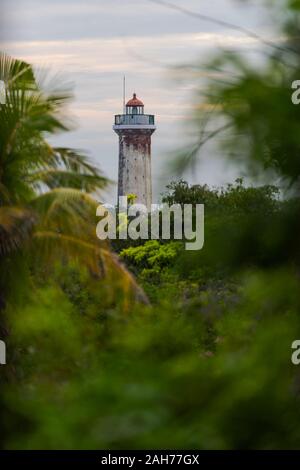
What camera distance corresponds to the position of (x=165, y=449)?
309 cm

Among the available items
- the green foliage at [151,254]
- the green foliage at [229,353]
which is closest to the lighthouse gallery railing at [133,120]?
the green foliage at [151,254]

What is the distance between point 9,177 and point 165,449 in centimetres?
795

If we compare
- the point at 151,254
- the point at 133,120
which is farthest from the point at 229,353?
the point at 133,120

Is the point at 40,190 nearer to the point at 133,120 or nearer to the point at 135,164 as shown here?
the point at 135,164

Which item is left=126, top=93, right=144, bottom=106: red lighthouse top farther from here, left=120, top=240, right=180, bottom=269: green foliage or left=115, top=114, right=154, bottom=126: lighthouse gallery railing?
left=120, top=240, right=180, bottom=269: green foliage

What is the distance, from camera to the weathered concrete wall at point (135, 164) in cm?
5500

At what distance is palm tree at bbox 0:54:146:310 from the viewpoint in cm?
1028

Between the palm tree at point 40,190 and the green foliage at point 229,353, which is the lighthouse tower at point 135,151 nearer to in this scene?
the palm tree at point 40,190

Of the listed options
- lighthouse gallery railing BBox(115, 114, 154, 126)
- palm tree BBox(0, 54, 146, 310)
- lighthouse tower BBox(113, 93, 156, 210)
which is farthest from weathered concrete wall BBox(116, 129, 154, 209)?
palm tree BBox(0, 54, 146, 310)

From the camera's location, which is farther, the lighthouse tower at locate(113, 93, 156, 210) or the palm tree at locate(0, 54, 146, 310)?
the lighthouse tower at locate(113, 93, 156, 210)

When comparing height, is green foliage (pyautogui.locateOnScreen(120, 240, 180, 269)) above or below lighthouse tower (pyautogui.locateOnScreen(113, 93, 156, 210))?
below

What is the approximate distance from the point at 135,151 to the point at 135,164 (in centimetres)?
111

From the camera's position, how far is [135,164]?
182 ft
